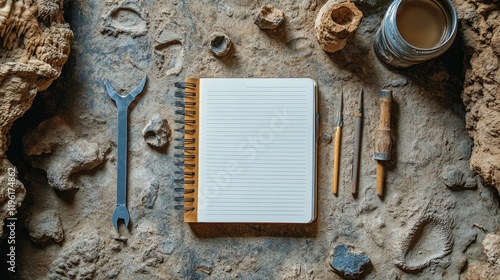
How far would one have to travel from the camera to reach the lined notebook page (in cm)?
145

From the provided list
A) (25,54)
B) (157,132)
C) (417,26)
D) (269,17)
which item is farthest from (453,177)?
(25,54)

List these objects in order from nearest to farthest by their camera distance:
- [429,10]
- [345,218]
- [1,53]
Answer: [1,53] < [429,10] < [345,218]

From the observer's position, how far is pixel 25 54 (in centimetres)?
129

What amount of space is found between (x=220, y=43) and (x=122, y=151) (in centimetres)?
45

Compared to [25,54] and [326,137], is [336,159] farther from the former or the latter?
[25,54]

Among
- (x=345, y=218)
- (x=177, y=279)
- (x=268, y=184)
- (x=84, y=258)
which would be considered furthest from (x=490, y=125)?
(x=84, y=258)

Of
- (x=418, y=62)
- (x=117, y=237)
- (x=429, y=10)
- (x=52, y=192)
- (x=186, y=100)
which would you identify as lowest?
(x=117, y=237)

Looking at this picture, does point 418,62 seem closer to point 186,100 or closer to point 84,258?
point 186,100

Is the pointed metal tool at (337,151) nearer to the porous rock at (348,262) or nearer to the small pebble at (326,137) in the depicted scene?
the small pebble at (326,137)

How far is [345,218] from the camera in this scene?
4.85ft

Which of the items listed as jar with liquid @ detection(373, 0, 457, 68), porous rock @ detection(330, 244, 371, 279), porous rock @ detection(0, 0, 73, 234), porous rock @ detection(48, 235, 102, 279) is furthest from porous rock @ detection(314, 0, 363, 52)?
porous rock @ detection(48, 235, 102, 279)

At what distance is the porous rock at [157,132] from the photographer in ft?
4.79

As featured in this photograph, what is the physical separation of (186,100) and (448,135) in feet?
2.69

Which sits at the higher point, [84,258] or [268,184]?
[268,184]
